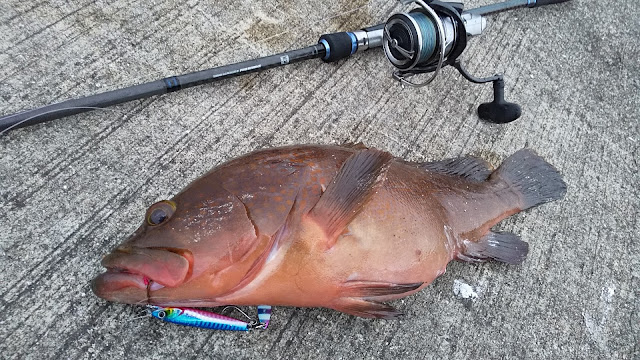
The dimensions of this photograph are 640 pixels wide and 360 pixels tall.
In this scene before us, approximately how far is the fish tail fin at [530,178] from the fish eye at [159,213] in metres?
1.52

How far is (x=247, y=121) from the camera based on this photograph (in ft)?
7.86

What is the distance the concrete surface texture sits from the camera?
1.74 metres

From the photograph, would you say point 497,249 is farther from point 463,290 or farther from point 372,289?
point 372,289

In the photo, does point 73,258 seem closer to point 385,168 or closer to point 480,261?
point 385,168

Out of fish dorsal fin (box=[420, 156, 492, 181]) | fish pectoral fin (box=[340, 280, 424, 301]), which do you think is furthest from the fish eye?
fish dorsal fin (box=[420, 156, 492, 181])

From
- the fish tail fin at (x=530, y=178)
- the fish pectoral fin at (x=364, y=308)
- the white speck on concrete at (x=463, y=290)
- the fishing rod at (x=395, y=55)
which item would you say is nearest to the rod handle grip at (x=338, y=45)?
the fishing rod at (x=395, y=55)

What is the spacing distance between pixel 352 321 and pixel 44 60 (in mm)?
1958

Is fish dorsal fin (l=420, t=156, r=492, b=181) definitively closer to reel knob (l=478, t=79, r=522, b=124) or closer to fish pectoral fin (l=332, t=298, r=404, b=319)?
reel knob (l=478, t=79, r=522, b=124)

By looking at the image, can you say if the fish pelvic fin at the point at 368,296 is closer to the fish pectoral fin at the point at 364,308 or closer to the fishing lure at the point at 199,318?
the fish pectoral fin at the point at 364,308

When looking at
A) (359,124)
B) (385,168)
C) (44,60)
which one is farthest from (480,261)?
(44,60)

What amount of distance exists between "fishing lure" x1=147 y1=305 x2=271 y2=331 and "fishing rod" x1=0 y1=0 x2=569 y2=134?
41.0 inches

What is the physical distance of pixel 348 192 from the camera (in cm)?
151

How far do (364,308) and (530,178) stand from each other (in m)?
1.21

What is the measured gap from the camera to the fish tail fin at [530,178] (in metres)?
2.23
